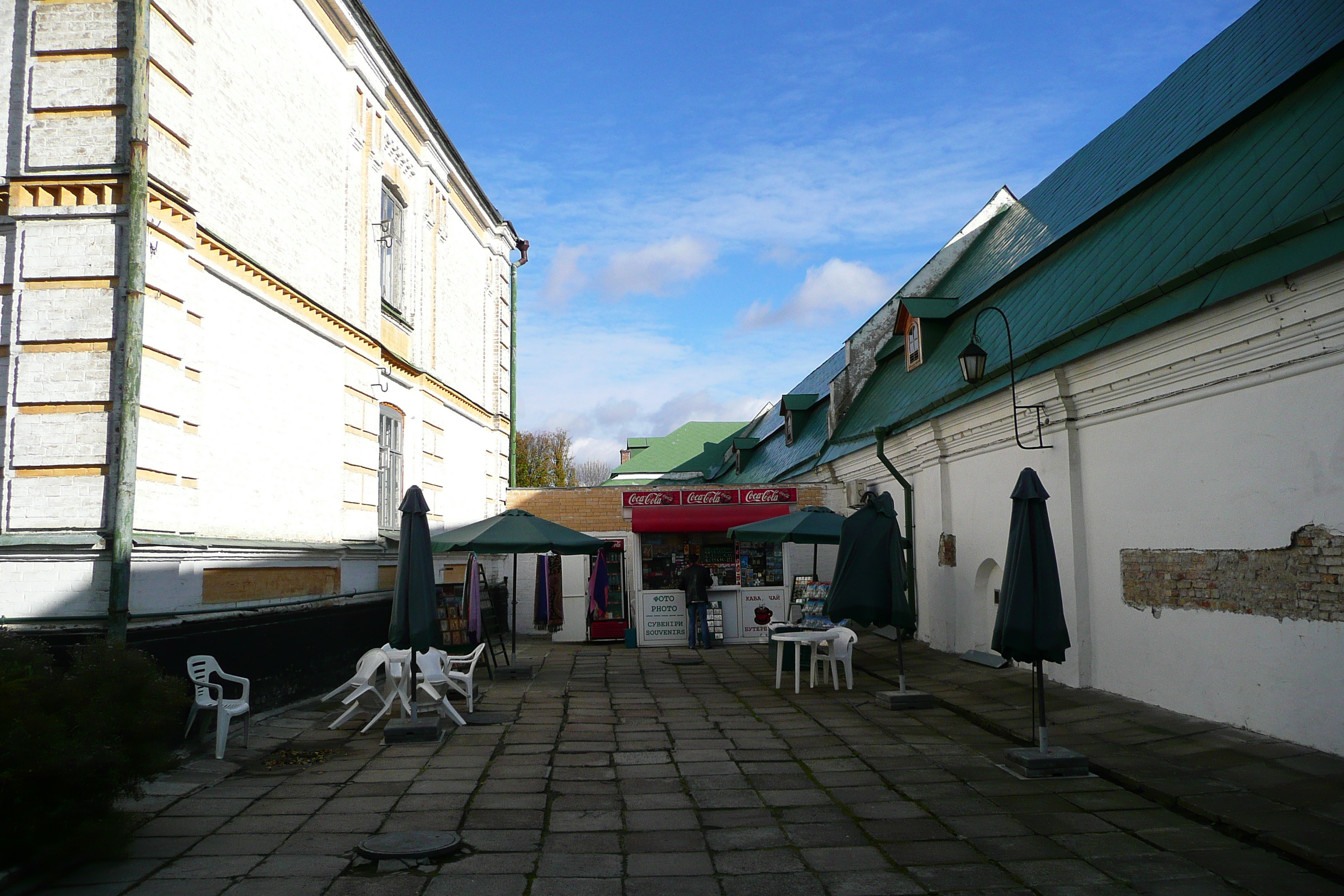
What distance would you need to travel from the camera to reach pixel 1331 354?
6.70m

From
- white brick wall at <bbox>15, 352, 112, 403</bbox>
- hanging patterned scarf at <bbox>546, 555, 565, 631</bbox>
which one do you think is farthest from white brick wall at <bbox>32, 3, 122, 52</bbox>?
hanging patterned scarf at <bbox>546, 555, 565, 631</bbox>

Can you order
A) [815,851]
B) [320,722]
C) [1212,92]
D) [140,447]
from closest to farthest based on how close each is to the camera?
[815,851] → [140,447] → [320,722] → [1212,92]

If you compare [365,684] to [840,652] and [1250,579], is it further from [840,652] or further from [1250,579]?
[1250,579]

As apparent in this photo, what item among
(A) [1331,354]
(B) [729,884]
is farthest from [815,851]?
(A) [1331,354]

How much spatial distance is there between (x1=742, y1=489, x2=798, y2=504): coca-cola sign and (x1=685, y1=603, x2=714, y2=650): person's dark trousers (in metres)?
2.26

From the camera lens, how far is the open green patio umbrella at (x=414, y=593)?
8.97 m

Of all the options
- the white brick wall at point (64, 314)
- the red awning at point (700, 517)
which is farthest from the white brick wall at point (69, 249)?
the red awning at point (700, 517)

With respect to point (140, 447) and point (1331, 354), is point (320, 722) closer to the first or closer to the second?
point (140, 447)

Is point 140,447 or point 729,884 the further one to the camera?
point 140,447

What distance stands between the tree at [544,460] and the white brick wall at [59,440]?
36858mm

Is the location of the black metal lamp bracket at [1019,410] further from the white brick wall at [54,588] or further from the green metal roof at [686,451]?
the green metal roof at [686,451]

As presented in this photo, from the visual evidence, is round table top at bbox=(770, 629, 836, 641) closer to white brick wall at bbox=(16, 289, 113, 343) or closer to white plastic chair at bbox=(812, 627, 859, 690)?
white plastic chair at bbox=(812, 627, 859, 690)

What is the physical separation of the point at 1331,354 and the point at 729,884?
541 cm

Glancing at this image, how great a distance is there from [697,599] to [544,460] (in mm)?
33989
